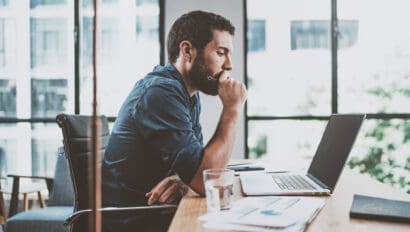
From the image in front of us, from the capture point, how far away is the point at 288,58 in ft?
13.4

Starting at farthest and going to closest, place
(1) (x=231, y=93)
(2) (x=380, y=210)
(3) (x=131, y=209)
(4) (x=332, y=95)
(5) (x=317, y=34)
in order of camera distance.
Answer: (5) (x=317, y=34), (4) (x=332, y=95), (1) (x=231, y=93), (3) (x=131, y=209), (2) (x=380, y=210)

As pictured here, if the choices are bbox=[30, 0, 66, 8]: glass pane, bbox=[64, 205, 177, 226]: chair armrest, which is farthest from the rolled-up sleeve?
bbox=[30, 0, 66, 8]: glass pane

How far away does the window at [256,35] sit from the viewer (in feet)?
13.5

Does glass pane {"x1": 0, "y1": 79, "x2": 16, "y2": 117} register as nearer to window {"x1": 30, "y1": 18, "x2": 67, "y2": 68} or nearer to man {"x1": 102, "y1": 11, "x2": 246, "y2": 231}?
window {"x1": 30, "y1": 18, "x2": 67, "y2": 68}

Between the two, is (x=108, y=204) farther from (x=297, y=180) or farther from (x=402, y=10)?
(x=402, y=10)

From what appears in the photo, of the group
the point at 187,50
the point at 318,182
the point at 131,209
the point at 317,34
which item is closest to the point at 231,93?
the point at 187,50

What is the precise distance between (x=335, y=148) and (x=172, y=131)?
0.51 meters

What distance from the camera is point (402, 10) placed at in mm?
4000

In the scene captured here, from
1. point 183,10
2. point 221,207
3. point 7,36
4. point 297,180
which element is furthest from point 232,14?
point 221,207

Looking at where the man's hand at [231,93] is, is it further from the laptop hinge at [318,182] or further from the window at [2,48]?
the window at [2,48]

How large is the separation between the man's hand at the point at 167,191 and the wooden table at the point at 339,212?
0.07 metres

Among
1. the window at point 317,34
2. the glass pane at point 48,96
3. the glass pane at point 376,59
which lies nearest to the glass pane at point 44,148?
the glass pane at point 48,96

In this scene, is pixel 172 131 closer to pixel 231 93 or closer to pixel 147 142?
pixel 147 142

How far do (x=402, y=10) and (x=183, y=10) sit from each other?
188 cm
